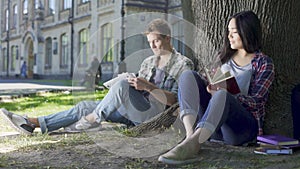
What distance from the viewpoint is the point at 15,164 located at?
2959mm

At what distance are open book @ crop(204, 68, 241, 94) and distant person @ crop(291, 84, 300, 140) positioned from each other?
521 millimetres

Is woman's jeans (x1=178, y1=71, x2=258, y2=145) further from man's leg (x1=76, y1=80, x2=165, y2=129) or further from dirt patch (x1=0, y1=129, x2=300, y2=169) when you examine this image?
man's leg (x1=76, y1=80, x2=165, y2=129)

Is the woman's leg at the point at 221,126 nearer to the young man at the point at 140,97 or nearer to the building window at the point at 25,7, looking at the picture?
the young man at the point at 140,97

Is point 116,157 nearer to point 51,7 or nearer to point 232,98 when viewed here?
point 232,98

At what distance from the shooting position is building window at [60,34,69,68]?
93.5 feet

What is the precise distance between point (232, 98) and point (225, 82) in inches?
5.4

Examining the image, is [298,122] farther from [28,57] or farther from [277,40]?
[28,57]

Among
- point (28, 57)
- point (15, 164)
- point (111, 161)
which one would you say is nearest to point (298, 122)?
point (111, 161)

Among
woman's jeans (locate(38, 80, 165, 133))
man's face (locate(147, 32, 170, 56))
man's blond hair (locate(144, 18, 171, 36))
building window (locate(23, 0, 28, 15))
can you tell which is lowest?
woman's jeans (locate(38, 80, 165, 133))

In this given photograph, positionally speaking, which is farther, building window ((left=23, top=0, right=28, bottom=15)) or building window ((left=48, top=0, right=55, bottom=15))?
building window ((left=23, top=0, right=28, bottom=15))

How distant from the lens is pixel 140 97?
12.7 ft

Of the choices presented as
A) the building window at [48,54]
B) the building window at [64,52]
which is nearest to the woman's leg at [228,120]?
the building window at [64,52]

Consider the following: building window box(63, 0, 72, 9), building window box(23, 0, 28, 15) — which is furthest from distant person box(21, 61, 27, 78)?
building window box(63, 0, 72, 9)

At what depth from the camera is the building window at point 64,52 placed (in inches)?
1121
